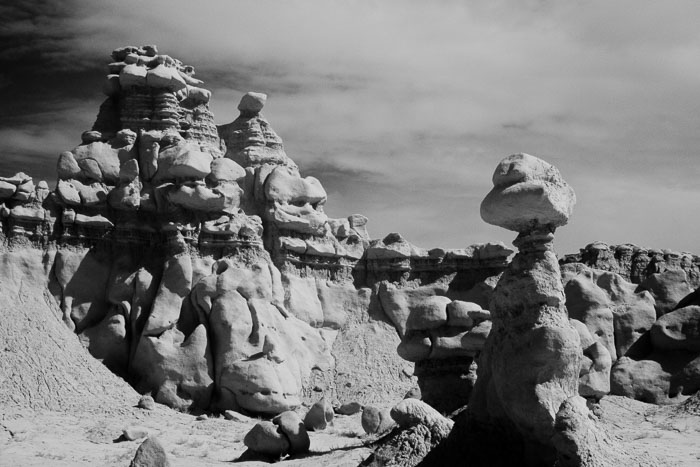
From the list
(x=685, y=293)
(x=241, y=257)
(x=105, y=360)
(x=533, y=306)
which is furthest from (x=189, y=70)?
(x=533, y=306)

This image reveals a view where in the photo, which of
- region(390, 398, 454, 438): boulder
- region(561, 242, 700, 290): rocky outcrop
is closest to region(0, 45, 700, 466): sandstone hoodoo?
region(390, 398, 454, 438): boulder

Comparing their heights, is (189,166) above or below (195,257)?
above

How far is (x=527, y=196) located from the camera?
38.0ft

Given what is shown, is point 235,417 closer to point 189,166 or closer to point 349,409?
point 349,409

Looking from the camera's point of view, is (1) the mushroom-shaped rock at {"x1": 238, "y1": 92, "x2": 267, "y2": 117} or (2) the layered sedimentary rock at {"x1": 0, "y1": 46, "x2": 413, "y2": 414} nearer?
(2) the layered sedimentary rock at {"x1": 0, "y1": 46, "x2": 413, "y2": 414}

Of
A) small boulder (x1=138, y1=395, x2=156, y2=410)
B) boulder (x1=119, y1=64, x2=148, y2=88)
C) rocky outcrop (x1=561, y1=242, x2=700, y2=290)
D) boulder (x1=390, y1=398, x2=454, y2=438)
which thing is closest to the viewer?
boulder (x1=390, y1=398, x2=454, y2=438)

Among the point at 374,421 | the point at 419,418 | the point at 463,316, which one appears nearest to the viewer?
the point at 419,418

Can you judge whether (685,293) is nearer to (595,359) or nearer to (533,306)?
(595,359)

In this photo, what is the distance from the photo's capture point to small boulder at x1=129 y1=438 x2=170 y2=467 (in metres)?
12.6

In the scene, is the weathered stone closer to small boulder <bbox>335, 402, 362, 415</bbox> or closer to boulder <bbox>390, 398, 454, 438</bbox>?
small boulder <bbox>335, 402, 362, 415</bbox>

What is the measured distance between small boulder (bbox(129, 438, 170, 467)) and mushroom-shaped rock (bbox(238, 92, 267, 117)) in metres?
16.6

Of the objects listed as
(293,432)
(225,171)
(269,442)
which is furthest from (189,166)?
(269,442)

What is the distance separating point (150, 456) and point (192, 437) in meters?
5.78

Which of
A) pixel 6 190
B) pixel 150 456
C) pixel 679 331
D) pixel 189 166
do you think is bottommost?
pixel 150 456
